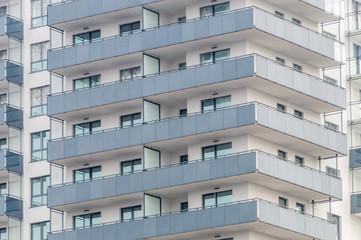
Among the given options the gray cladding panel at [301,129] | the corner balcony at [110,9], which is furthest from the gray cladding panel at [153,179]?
the corner balcony at [110,9]

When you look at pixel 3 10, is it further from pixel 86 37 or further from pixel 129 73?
pixel 129 73

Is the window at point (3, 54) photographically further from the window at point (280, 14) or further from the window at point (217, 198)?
the window at point (217, 198)

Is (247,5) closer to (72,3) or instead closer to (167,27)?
(167,27)

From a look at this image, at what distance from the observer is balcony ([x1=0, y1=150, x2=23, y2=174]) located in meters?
127

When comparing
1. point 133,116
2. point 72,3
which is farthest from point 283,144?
point 72,3

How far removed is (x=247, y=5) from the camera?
117 metres

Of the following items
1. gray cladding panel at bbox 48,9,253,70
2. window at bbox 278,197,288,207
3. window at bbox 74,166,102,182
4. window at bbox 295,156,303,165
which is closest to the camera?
gray cladding panel at bbox 48,9,253,70

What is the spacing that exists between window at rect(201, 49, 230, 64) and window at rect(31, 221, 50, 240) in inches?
667

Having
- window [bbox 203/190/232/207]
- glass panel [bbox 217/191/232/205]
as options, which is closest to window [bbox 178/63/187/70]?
window [bbox 203/190/232/207]

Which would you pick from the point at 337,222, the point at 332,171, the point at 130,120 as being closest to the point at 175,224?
the point at 130,120

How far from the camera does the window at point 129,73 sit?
12169 centimetres

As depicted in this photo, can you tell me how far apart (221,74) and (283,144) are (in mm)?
6786

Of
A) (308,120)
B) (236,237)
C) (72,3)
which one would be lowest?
(236,237)

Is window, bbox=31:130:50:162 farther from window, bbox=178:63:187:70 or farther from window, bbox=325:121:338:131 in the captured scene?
window, bbox=325:121:338:131
